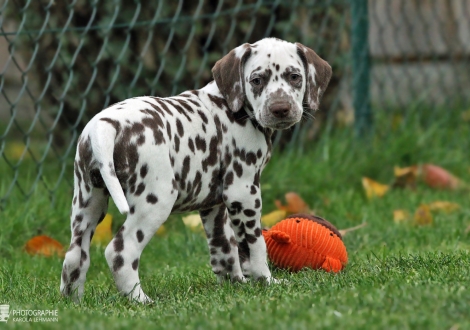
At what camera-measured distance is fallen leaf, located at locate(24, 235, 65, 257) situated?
16.2 feet

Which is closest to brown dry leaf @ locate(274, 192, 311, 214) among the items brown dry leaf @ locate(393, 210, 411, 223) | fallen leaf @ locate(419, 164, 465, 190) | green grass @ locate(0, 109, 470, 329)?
green grass @ locate(0, 109, 470, 329)

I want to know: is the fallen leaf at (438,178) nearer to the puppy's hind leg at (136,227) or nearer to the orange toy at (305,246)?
the orange toy at (305,246)

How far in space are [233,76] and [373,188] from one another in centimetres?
284

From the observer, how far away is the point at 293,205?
232 inches

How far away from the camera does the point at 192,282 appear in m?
4.08

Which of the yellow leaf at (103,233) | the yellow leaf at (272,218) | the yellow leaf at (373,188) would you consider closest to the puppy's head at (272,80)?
the yellow leaf at (272,218)

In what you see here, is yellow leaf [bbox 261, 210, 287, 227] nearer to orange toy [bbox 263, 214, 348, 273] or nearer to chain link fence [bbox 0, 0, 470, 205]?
orange toy [bbox 263, 214, 348, 273]

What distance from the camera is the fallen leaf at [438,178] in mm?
6918

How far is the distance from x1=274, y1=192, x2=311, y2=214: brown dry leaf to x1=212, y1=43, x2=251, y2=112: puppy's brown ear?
1.97 m

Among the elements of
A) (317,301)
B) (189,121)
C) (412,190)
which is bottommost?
(412,190)

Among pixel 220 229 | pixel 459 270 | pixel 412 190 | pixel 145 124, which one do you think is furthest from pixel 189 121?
pixel 412 190

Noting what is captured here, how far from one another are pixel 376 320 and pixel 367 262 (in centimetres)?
141

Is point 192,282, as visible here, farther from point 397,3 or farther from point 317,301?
point 397,3

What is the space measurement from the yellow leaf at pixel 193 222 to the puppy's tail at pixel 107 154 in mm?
2068
